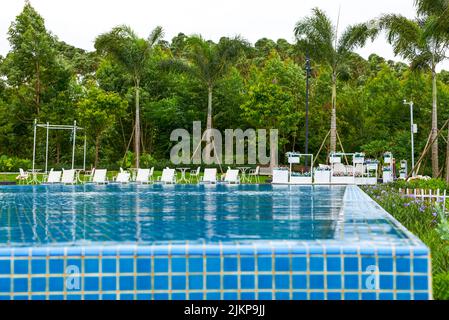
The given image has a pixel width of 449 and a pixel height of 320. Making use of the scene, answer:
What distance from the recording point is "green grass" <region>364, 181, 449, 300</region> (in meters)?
4.03

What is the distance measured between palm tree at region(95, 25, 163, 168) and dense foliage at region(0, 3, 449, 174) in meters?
0.04

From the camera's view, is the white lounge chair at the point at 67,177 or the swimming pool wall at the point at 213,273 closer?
the swimming pool wall at the point at 213,273

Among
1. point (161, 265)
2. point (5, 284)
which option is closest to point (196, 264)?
point (161, 265)

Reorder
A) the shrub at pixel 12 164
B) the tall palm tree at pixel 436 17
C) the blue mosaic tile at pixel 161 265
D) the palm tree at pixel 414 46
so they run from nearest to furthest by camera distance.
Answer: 1. the blue mosaic tile at pixel 161 265
2. the tall palm tree at pixel 436 17
3. the palm tree at pixel 414 46
4. the shrub at pixel 12 164

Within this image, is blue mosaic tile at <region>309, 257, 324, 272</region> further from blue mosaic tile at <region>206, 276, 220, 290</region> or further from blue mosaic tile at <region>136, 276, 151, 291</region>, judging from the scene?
blue mosaic tile at <region>136, 276, 151, 291</region>

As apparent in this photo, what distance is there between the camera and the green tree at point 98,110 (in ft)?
91.5

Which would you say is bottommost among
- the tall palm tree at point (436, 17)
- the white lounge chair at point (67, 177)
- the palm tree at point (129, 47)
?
the white lounge chair at point (67, 177)

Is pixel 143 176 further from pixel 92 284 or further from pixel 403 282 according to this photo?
pixel 403 282

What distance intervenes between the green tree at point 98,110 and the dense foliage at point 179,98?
0.17 feet

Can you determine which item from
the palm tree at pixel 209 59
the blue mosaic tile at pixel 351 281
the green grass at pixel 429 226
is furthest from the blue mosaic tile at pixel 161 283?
the palm tree at pixel 209 59

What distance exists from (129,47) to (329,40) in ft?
28.1

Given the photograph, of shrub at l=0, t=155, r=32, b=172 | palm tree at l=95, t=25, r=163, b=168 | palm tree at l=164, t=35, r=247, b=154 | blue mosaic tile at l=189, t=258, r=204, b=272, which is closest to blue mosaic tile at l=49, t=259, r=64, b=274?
blue mosaic tile at l=189, t=258, r=204, b=272

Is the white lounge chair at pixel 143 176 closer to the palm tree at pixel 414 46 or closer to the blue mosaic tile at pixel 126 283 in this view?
the palm tree at pixel 414 46
